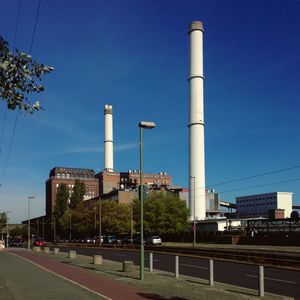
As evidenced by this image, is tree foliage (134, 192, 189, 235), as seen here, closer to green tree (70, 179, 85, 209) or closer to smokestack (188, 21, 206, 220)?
smokestack (188, 21, 206, 220)

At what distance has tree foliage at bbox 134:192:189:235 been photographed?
95438 mm

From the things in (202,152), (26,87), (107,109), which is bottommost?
(26,87)

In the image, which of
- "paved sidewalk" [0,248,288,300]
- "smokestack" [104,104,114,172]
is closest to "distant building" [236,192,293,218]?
"smokestack" [104,104,114,172]

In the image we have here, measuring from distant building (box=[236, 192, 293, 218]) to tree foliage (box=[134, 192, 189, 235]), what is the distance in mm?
55690

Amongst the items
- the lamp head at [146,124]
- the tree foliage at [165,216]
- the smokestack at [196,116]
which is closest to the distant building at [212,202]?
the smokestack at [196,116]

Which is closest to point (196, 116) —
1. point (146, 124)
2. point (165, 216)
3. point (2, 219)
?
point (165, 216)

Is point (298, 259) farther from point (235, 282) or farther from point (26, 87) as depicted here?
point (26, 87)

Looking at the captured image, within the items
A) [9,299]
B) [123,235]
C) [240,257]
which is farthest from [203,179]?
[9,299]

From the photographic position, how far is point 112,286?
61.2 ft

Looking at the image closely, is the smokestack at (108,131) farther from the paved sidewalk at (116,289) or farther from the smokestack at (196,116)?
the paved sidewalk at (116,289)

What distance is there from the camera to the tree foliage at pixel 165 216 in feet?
313

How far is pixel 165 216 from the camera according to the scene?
95.4 metres

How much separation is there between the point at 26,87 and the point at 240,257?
30060 millimetres

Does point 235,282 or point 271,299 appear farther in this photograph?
point 235,282
